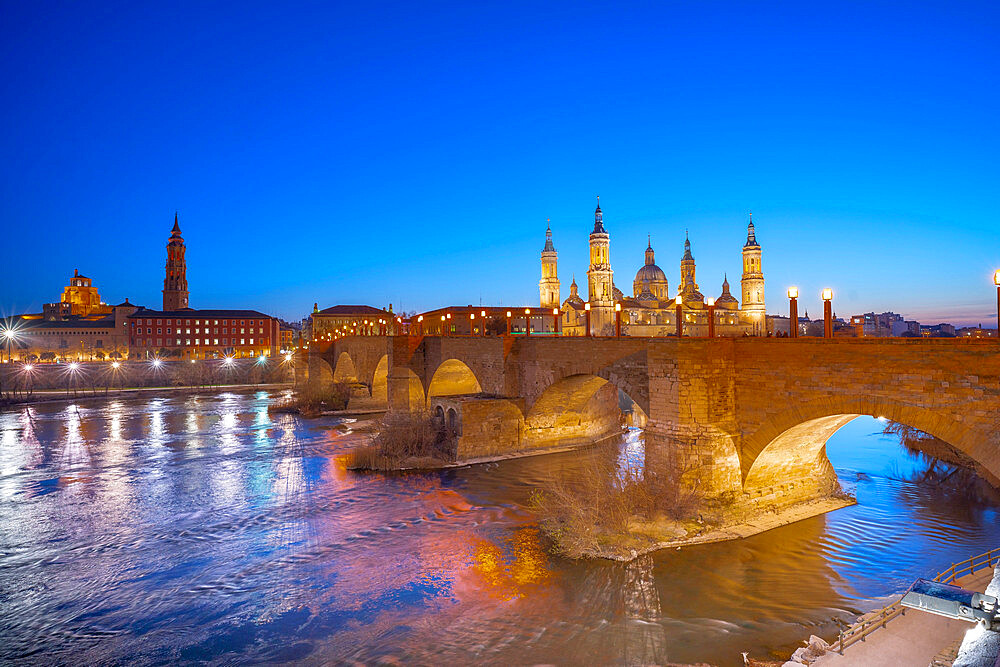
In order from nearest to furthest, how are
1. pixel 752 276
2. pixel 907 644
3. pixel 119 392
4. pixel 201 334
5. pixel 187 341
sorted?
pixel 907 644, pixel 119 392, pixel 752 276, pixel 187 341, pixel 201 334

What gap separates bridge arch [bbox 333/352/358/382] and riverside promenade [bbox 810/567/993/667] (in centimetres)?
4230

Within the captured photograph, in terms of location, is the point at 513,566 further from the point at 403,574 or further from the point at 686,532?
the point at 686,532

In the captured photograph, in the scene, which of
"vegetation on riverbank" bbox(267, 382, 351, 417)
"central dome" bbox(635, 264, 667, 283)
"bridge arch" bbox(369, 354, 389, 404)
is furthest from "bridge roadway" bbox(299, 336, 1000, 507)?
"central dome" bbox(635, 264, 667, 283)

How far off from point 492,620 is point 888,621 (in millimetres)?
6553

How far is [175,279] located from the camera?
115562 mm

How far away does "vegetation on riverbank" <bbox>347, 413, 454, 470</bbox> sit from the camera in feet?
78.2

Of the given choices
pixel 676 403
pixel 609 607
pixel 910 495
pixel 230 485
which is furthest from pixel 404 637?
pixel 910 495

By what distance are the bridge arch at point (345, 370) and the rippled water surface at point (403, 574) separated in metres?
25.5

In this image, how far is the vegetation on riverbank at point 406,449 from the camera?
23.8 m

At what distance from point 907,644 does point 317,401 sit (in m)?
37.5

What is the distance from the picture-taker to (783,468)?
16.1 meters

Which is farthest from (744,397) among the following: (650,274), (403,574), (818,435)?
(650,274)

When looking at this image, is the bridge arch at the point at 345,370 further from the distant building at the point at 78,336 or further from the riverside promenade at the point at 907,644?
the distant building at the point at 78,336

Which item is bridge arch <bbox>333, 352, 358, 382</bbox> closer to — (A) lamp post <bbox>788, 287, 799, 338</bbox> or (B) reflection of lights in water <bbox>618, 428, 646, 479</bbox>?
(B) reflection of lights in water <bbox>618, 428, 646, 479</bbox>
